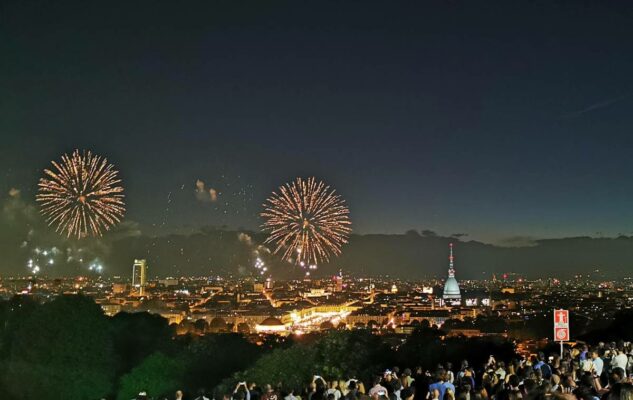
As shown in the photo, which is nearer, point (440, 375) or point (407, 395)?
point (407, 395)

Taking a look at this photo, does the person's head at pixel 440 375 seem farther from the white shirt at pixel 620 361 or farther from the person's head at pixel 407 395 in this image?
the white shirt at pixel 620 361

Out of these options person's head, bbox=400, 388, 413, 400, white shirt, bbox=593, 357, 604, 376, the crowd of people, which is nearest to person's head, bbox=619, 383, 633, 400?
the crowd of people

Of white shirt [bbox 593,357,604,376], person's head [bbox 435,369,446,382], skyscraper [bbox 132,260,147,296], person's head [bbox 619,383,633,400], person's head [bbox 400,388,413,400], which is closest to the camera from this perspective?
person's head [bbox 619,383,633,400]

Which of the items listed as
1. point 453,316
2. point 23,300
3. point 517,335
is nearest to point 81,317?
point 23,300

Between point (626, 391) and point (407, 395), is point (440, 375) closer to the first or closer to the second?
point (407, 395)

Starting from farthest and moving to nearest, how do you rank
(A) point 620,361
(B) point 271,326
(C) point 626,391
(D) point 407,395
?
(B) point 271,326 < (A) point 620,361 < (D) point 407,395 < (C) point 626,391

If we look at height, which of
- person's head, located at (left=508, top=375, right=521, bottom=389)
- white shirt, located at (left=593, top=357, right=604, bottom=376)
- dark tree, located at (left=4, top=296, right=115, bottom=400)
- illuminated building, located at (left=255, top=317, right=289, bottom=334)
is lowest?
illuminated building, located at (left=255, top=317, right=289, bottom=334)

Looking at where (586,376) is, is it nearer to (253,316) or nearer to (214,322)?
(214,322)

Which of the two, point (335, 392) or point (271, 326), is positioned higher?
point (335, 392)

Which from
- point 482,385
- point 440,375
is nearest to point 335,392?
point 440,375

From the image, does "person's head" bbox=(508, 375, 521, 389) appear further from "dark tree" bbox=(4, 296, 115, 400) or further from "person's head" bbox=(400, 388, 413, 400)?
"dark tree" bbox=(4, 296, 115, 400)
